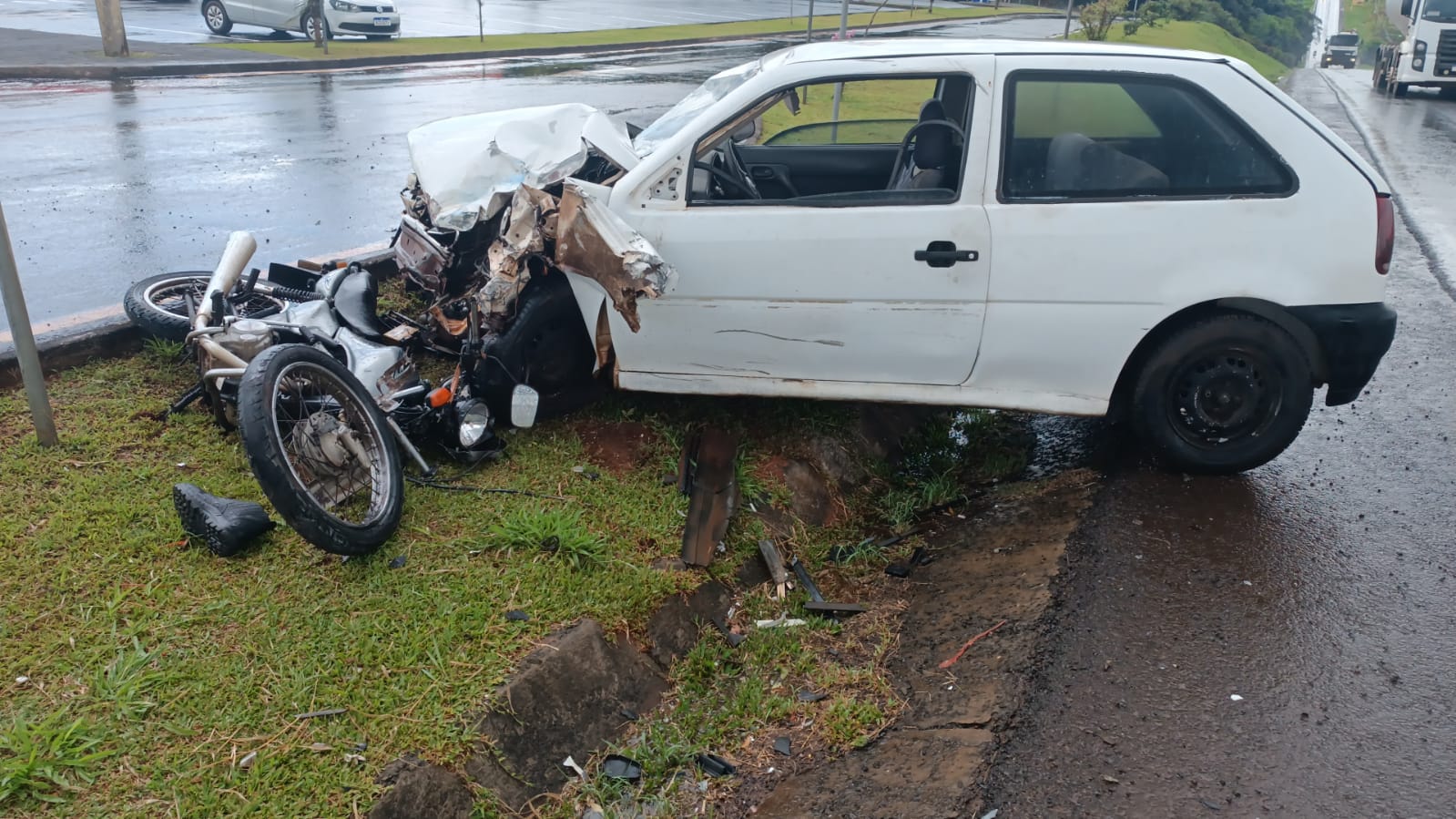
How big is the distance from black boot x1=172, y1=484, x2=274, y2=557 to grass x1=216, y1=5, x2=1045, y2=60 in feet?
57.1

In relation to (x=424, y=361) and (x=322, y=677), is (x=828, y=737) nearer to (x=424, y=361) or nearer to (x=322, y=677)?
(x=322, y=677)

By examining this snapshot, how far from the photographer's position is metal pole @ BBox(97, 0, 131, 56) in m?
17.2

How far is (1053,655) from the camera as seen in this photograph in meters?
3.56

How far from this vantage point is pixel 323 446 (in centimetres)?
407

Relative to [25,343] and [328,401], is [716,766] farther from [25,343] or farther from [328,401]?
[25,343]

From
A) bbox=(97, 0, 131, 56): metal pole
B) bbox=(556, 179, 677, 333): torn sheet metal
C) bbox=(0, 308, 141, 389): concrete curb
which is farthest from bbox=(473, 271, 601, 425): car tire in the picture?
bbox=(97, 0, 131, 56): metal pole

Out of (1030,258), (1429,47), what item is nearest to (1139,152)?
(1030,258)

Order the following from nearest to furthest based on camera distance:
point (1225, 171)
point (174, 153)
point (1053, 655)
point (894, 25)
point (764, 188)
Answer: point (1053, 655) < point (1225, 171) < point (764, 188) < point (174, 153) < point (894, 25)

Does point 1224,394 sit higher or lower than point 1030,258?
lower

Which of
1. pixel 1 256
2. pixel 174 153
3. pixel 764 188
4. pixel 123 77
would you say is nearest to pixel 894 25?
pixel 123 77

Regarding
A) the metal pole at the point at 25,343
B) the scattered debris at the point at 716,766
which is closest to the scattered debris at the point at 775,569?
the scattered debris at the point at 716,766

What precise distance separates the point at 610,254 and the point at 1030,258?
1721mm

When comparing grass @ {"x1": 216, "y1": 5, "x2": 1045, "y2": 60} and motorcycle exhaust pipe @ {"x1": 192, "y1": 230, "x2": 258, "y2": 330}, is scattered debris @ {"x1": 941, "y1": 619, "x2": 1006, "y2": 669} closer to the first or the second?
motorcycle exhaust pipe @ {"x1": 192, "y1": 230, "x2": 258, "y2": 330}

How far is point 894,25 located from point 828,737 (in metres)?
31.4
